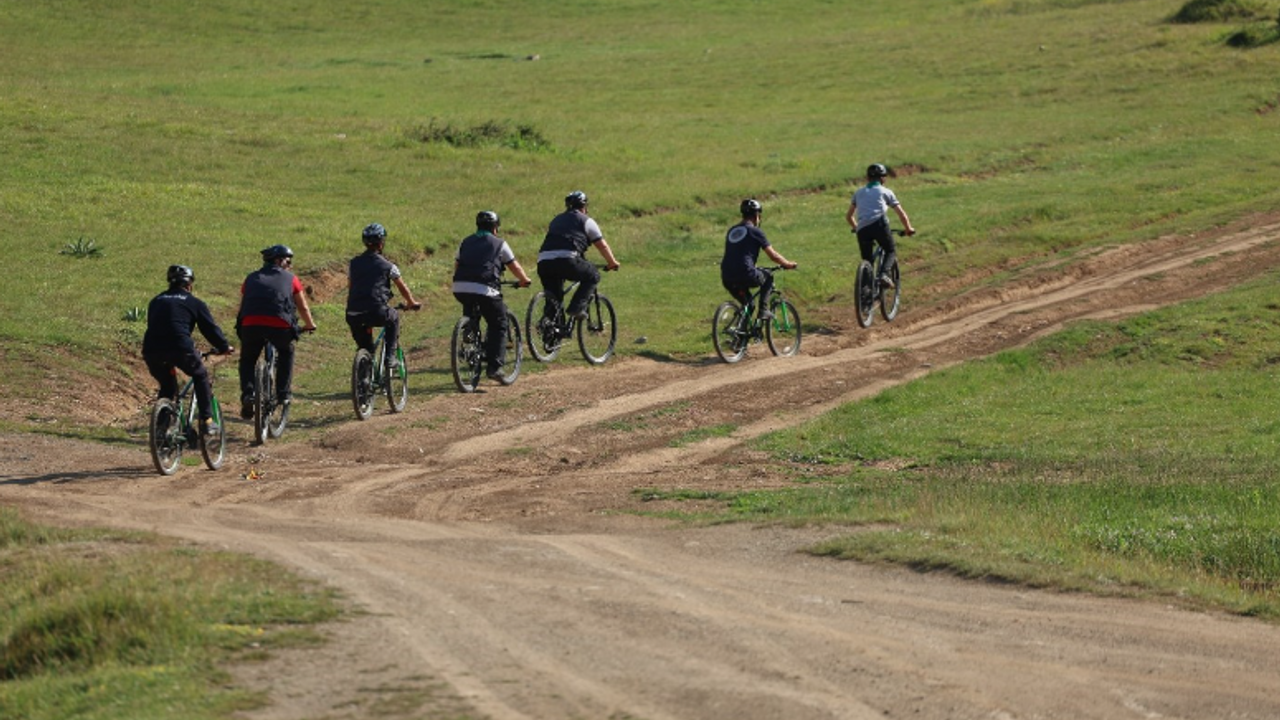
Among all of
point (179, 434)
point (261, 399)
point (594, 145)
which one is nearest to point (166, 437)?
point (179, 434)

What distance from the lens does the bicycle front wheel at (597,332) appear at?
74.0ft

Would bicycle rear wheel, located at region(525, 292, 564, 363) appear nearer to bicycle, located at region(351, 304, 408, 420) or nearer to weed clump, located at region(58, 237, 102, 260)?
bicycle, located at region(351, 304, 408, 420)

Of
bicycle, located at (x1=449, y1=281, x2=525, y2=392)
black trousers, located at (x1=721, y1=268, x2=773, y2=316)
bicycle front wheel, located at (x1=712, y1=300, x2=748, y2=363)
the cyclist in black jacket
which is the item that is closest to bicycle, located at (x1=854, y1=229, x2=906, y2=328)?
black trousers, located at (x1=721, y1=268, x2=773, y2=316)

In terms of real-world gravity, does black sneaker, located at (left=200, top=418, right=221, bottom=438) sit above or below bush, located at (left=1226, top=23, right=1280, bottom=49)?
below

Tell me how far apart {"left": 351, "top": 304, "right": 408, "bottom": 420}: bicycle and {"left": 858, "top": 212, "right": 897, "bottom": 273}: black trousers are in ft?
27.5

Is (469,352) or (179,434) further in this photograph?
(469,352)

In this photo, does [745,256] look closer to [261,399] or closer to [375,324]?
[375,324]

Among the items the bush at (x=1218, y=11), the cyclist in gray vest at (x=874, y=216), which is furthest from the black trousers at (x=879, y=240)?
the bush at (x=1218, y=11)

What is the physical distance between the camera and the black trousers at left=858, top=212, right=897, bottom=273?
83.0 feet

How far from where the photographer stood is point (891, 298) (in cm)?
2667

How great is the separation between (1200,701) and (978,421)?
1050 cm

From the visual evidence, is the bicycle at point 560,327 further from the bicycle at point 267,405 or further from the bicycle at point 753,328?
the bicycle at point 267,405

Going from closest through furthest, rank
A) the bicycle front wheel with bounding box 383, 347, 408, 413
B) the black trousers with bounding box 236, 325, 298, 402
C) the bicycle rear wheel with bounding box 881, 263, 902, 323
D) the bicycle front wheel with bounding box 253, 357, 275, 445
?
1. the bicycle front wheel with bounding box 253, 357, 275, 445
2. the black trousers with bounding box 236, 325, 298, 402
3. the bicycle front wheel with bounding box 383, 347, 408, 413
4. the bicycle rear wheel with bounding box 881, 263, 902, 323

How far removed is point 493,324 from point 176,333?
551cm
